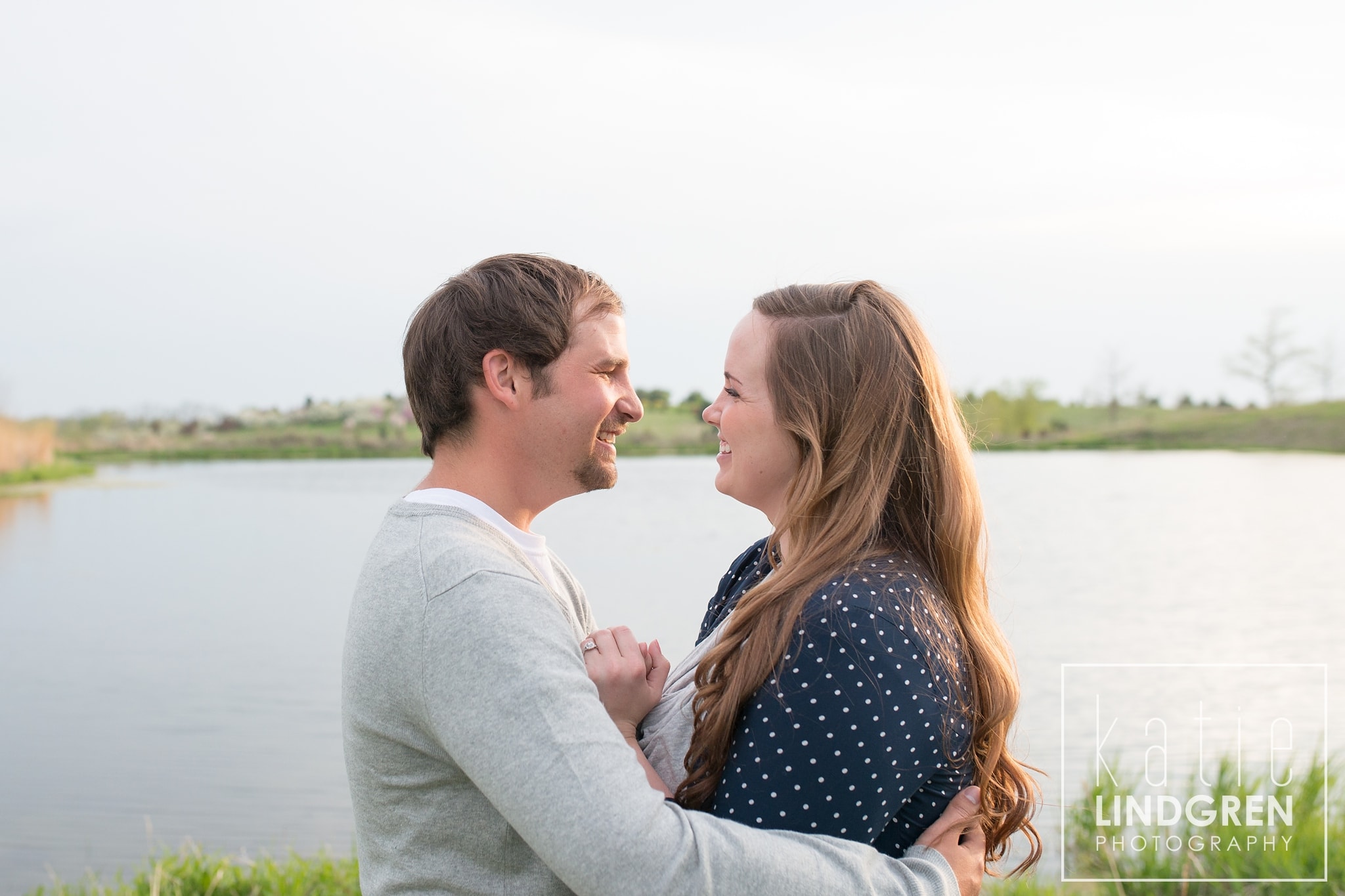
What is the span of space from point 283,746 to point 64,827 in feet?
8.43

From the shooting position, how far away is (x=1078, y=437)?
34.2 m

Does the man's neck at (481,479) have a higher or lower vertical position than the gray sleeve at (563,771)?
higher

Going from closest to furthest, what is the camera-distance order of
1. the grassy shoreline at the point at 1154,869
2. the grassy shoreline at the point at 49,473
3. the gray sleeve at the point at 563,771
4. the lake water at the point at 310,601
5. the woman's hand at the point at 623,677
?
the gray sleeve at the point at 563,771, the woman's hand at the point at 623,677, the grassy shoreline at the point at 1154,869, the lake water at the point at 310,601, the grassy shoreline at the point at 49,473

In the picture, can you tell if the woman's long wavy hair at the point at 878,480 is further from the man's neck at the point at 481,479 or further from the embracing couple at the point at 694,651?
the man's neck at the point at 481,479

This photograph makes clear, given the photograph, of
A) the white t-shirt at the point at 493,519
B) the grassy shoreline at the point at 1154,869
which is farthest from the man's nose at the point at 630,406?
the grassy shoreline at the point at 1154,869

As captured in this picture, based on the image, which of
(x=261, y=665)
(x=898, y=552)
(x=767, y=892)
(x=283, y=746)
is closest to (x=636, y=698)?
(x=767, y=892)

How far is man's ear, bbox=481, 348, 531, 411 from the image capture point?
2078 mm

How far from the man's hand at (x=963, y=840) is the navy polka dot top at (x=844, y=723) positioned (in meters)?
0.15

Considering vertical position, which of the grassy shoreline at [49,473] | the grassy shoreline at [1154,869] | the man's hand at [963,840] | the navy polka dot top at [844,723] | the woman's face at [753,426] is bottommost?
the grassy shoreline at [49,473]

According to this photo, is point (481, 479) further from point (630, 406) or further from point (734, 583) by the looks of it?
point (734, 583)

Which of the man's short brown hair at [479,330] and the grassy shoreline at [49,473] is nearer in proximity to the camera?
the man's short brown hair at [479,330]

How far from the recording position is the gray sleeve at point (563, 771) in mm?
1435

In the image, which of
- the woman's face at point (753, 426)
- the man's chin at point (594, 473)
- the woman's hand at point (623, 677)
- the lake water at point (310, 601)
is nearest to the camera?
the woman's hand at point (623, 677)

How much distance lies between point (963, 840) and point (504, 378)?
1.36 metres
